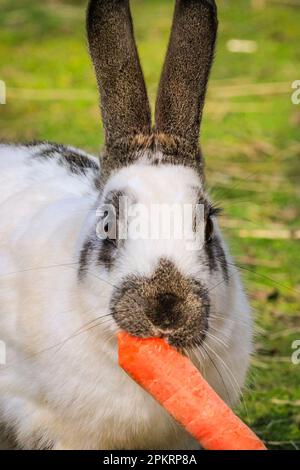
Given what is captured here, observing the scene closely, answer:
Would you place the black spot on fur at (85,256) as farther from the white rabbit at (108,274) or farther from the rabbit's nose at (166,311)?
the rabbit's nose at (166,311)

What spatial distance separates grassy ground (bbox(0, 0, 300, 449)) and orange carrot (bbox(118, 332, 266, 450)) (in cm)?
127

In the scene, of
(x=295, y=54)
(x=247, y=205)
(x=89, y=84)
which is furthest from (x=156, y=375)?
(x=295, y=54)

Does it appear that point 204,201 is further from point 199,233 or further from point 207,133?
point 207,133

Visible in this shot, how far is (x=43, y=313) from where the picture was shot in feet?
15.1

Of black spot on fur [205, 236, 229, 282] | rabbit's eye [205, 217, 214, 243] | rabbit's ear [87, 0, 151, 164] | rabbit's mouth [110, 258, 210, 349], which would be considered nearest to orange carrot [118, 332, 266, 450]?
rabbit's mouth [110, 258, 210, 349]

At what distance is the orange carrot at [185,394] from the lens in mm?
4055

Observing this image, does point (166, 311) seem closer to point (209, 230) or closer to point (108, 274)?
point (108, 274)

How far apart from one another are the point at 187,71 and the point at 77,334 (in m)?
1.16

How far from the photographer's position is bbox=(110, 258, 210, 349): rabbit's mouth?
12.6 feet

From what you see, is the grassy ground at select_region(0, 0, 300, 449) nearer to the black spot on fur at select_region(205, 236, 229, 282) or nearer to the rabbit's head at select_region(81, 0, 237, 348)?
the black spot on fur at select_region(205, 236, 229, 282)

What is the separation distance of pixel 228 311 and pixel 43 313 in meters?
0.74

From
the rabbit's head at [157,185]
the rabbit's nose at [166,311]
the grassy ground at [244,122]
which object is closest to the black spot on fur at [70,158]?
the rabbit's head at [157,185]

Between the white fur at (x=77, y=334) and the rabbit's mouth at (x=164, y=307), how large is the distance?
0.36ft

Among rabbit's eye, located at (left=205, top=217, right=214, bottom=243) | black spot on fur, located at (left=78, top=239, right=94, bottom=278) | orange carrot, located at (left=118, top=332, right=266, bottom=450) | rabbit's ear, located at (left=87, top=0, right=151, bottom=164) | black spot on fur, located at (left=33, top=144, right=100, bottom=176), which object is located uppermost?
rabbit's ear, located at (left=87, top=0, right=151, bottom=164)
